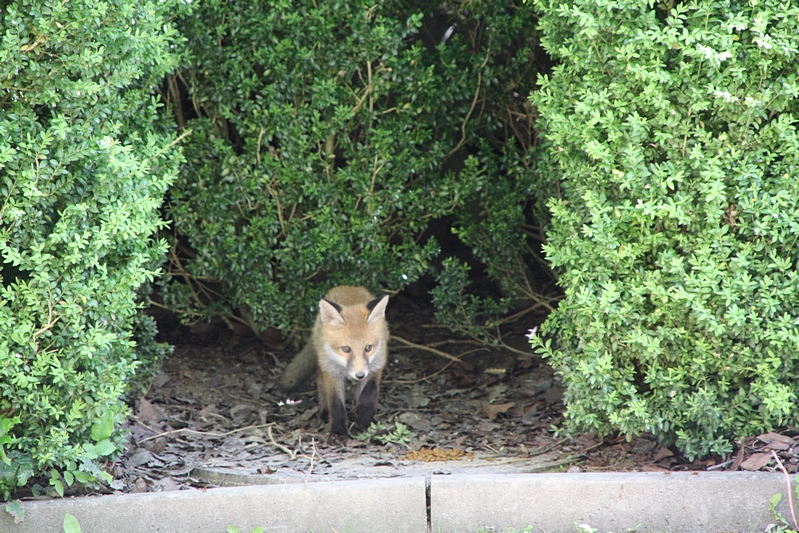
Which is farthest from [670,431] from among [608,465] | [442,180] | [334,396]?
[442,180]

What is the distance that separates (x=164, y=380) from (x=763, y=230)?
4.56 metres

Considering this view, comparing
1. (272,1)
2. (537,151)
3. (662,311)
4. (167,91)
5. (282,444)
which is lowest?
(282,444)

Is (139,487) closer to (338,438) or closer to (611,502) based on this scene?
(338,438)

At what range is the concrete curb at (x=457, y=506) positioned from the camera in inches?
138

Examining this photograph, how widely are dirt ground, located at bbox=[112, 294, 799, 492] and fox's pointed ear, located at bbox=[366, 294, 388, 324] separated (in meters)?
0.78

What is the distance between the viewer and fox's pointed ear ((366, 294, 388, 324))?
5.18 meters

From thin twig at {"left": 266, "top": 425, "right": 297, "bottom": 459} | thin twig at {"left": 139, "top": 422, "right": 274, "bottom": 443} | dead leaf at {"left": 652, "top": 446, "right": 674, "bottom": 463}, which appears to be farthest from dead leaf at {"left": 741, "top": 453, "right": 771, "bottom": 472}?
thin twig at {"left": 139, "top": 422, "right": 274, "bottom": 443}

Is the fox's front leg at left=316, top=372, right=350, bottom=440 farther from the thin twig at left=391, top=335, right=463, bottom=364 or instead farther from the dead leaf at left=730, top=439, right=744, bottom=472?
the dead leaf at left=730, top=439, right=744, bottom=472

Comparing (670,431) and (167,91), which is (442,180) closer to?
(167,91)

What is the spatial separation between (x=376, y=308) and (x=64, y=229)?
228 centimetres

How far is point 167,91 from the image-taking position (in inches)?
218

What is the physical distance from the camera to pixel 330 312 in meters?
5.15

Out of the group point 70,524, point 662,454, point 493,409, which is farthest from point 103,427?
point 662,454

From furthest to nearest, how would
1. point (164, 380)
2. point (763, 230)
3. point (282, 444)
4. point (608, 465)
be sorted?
point (164, 380) → point (282, 444) → point (608, 465) → point (763, 230)
